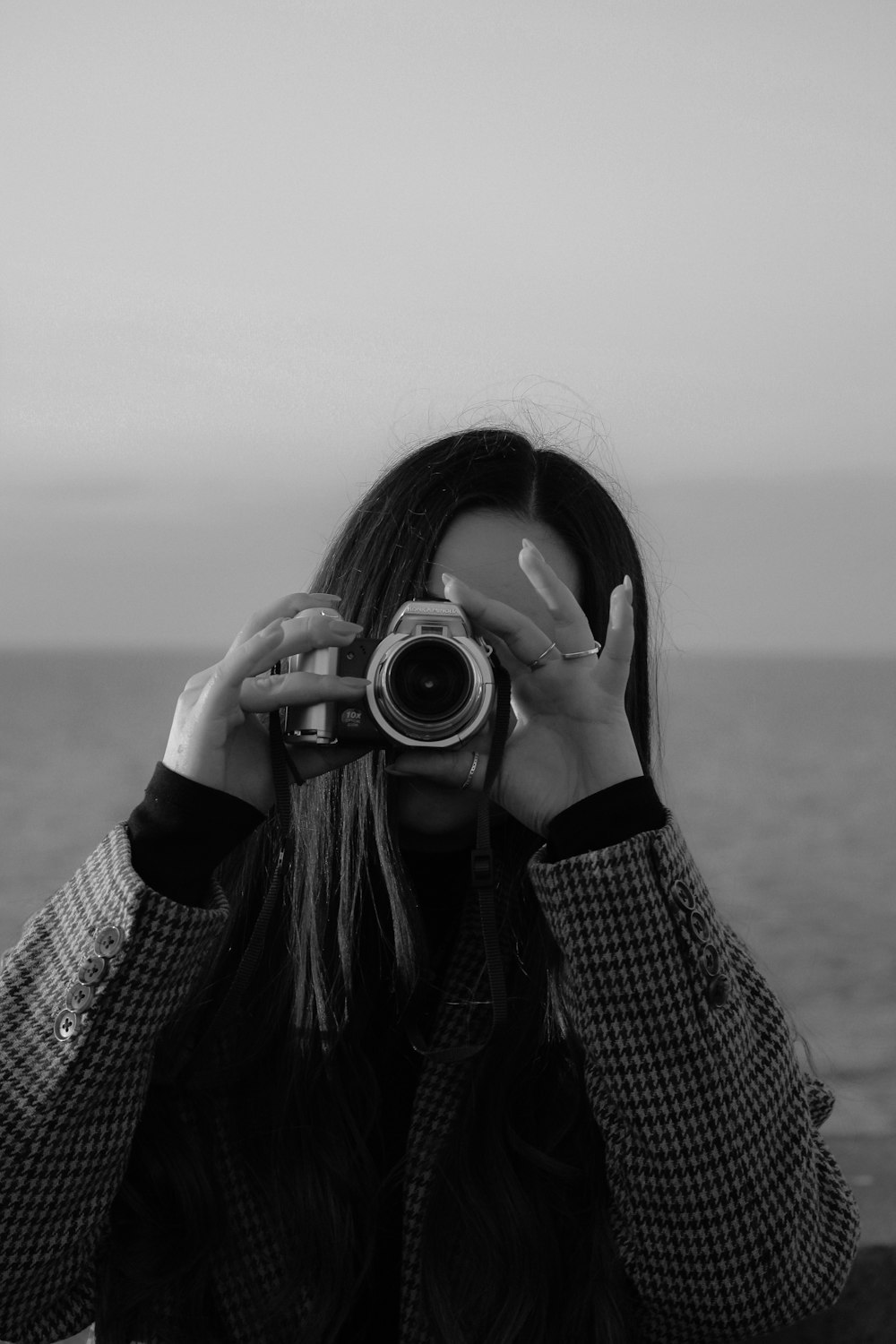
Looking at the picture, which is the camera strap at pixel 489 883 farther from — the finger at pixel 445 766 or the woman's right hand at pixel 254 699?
the woman's right hand at pixel 254 699

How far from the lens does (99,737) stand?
93.1 ft

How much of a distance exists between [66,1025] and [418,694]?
46 centimetres

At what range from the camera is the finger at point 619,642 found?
4.21 ft

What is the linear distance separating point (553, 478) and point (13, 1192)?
98cm

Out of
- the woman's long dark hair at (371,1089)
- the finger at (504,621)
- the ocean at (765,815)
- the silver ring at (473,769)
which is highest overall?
the finger at (504,621)

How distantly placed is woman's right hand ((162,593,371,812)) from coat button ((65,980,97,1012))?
0.71ft

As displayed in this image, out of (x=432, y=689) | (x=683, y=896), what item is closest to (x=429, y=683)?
(x=432, y=689)

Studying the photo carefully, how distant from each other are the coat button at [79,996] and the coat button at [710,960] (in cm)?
56

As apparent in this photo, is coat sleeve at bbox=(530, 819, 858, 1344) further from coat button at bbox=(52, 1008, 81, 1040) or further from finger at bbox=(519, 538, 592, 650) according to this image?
coat button at bbox=(52, 1008, 81, 1040)

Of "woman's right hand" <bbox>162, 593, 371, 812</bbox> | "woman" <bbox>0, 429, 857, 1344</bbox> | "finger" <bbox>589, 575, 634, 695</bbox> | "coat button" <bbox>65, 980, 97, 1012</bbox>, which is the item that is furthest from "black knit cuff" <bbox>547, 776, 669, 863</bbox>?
"coat button" <bbox>65, 980, 97, 1012</bbox>

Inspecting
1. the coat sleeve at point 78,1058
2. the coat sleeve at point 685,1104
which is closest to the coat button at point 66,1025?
the coat sleeve at point 78,1058

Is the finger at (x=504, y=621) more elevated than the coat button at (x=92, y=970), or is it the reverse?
the finger at (x=504, y=621)

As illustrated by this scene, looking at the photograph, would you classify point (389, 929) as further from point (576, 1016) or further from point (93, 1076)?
point (93, 1076)

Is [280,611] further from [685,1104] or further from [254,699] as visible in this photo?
[685,1104]
